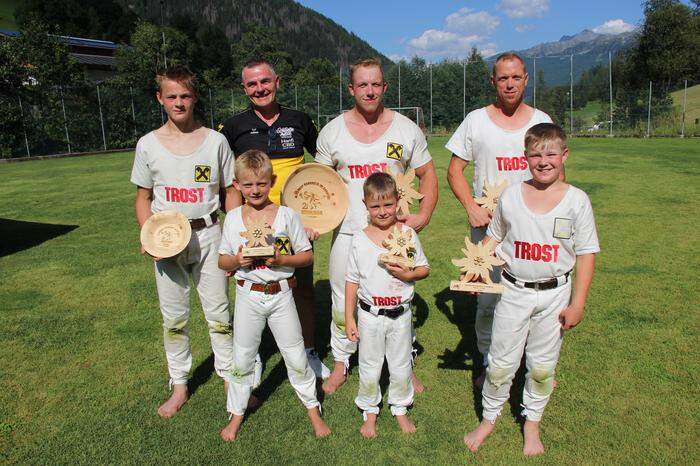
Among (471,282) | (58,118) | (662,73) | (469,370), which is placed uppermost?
(662,73)

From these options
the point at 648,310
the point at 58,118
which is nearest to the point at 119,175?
the point at 58,118

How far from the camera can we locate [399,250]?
9.48 ft

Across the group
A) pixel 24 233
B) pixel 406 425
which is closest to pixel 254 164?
pixel 406 425

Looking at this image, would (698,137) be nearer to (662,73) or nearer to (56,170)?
(662,73)

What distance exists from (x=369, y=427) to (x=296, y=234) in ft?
4.50

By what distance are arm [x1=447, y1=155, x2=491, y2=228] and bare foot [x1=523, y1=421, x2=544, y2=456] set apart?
53.8 inches

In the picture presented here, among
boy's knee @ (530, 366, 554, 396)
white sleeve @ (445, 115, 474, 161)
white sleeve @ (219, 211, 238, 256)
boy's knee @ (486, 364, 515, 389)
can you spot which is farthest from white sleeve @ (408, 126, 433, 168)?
boy's knee @ (530, 366, 554, 396)

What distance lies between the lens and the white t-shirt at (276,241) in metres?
3.07

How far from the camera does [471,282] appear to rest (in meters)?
2.97

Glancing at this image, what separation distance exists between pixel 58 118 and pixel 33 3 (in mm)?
48443

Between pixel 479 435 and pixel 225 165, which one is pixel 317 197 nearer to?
pixel 225 165

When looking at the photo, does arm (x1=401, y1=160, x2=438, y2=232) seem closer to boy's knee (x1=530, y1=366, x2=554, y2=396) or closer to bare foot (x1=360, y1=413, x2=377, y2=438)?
boy's knee (x1=530, y1=366, x2=554, y2=396)

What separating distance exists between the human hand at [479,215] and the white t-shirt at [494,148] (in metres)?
0.20

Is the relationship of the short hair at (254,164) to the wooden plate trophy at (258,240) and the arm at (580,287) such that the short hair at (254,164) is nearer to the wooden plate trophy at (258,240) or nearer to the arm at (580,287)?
the wooden plate trophy at (258,240)
